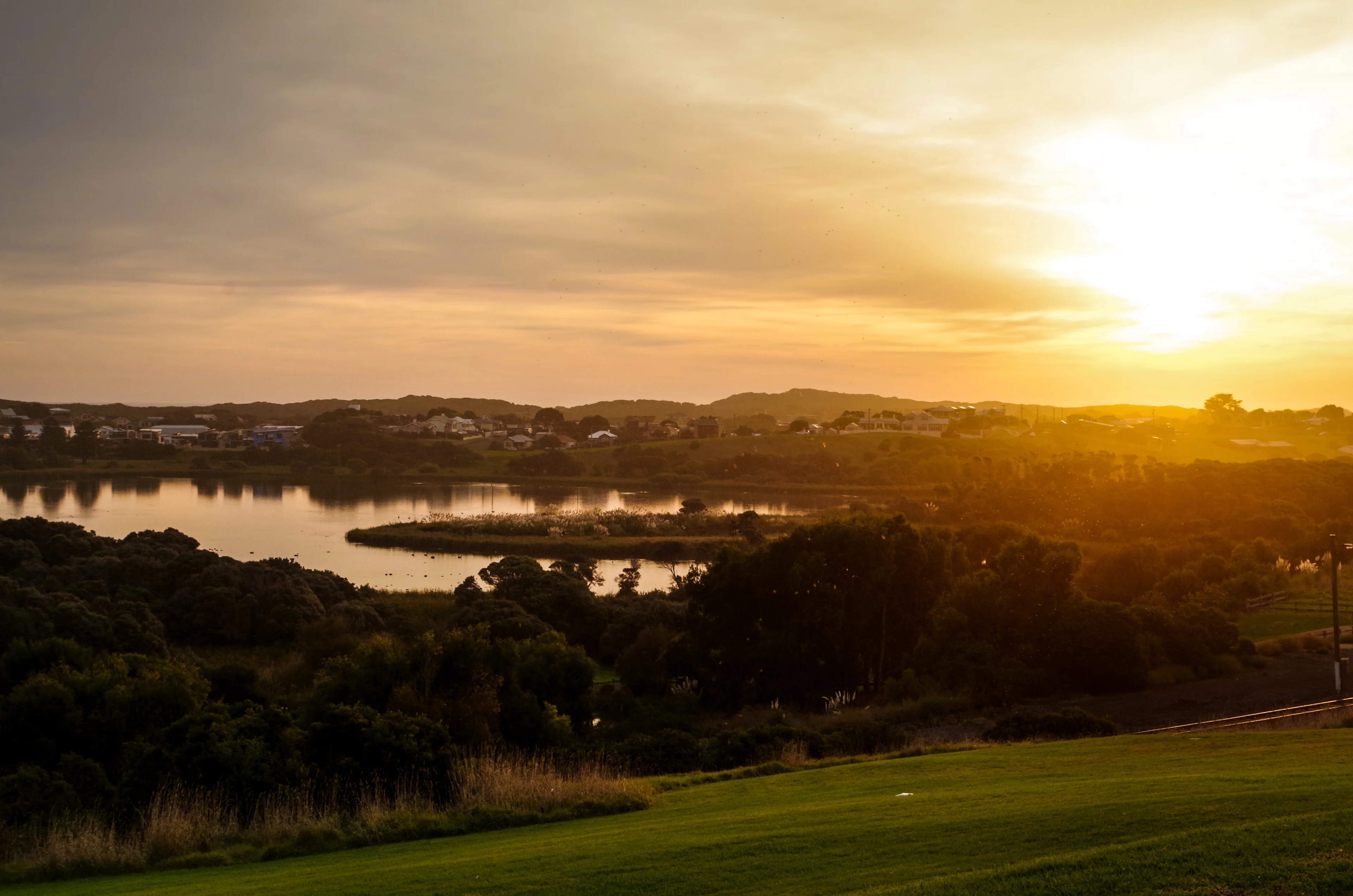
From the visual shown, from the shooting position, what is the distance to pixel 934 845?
7328 millimetres

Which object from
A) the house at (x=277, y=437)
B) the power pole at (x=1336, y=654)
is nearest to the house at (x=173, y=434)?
the house at (x=277, y=437)

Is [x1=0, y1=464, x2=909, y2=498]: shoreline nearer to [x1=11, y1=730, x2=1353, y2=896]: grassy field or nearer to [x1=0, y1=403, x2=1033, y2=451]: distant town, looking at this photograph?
[x1=0, y1=403, x2=1033, y2=451]: distant town

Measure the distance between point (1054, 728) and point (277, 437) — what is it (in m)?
111

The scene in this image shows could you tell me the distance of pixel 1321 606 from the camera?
2917 cm

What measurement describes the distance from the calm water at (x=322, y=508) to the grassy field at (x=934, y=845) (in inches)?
1384

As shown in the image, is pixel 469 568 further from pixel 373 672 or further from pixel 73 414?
pixel 73 414

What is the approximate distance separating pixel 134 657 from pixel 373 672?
4.49 m

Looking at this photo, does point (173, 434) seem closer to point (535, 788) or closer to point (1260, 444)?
point (1260, 444)

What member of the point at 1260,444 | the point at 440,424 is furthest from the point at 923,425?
the point at 440,424

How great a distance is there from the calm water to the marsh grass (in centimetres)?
3287

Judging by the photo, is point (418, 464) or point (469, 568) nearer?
point (469, 568)

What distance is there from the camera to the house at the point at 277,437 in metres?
109

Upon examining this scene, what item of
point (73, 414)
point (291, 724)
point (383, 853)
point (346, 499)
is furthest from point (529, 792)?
point (73, 414)

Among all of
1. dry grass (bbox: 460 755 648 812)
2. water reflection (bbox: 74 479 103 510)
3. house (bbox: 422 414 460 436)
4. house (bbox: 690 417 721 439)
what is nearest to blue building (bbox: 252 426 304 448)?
house (bbox: 422 414 460 436)
